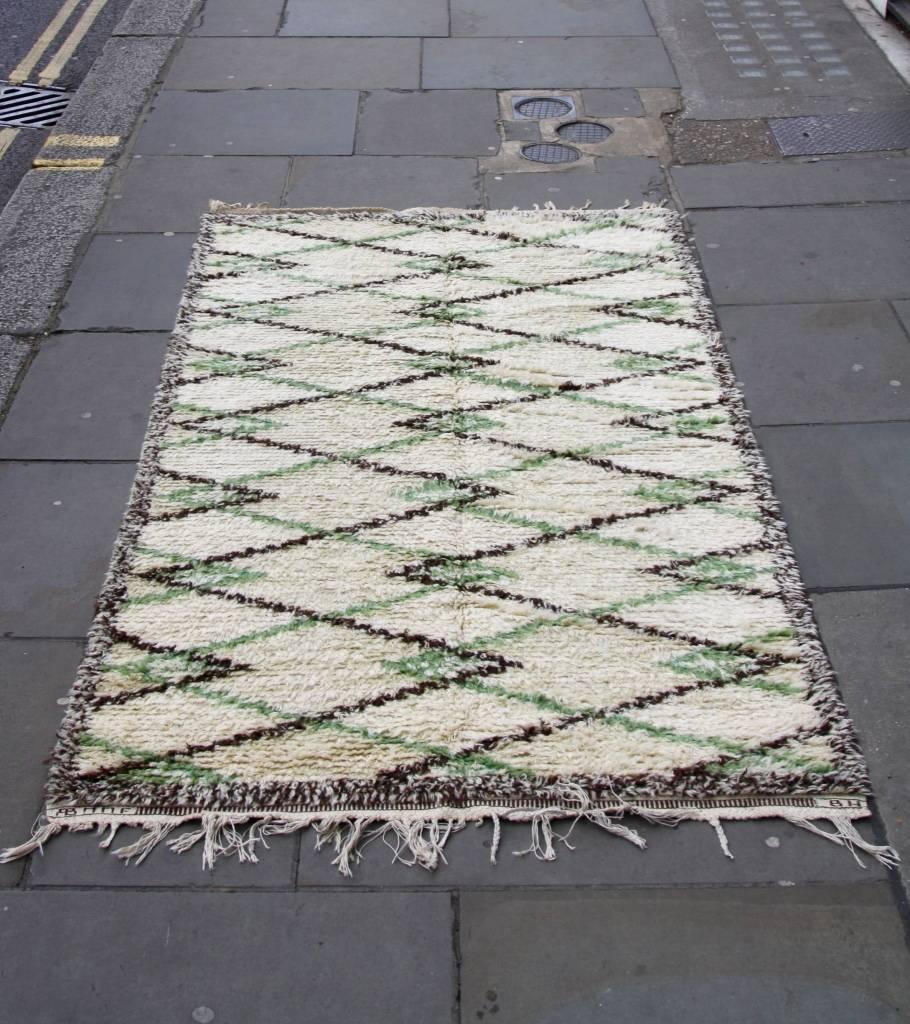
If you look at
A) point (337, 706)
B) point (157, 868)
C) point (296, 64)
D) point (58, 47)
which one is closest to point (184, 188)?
point (296, 64)

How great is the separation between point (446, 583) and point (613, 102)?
3322 millimetres

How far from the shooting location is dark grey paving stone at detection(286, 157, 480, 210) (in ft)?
15.7

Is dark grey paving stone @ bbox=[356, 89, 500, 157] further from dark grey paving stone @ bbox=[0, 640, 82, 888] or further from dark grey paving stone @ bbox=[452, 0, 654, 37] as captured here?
dark grey paving stone @ bbox=[0, 640, 82, 888]

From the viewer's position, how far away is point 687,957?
7.79 ft

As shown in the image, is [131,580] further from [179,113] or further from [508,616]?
[179,113]

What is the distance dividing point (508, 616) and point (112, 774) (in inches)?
43.0

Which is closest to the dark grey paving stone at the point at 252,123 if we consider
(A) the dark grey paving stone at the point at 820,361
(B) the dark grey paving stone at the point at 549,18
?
(B) the dark grey paving stone at the point at 549,18

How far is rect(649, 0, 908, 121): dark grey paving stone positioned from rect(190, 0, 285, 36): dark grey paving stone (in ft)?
7.19

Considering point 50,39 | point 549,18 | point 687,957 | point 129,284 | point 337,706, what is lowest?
point 687,957

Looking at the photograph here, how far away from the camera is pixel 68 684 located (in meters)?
2.89

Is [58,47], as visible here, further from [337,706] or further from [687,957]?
[687,957]

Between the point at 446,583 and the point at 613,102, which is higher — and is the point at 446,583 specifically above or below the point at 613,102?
below

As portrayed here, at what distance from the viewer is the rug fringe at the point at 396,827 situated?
2557 mm

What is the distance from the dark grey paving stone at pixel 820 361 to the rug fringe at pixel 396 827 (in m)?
1.51
